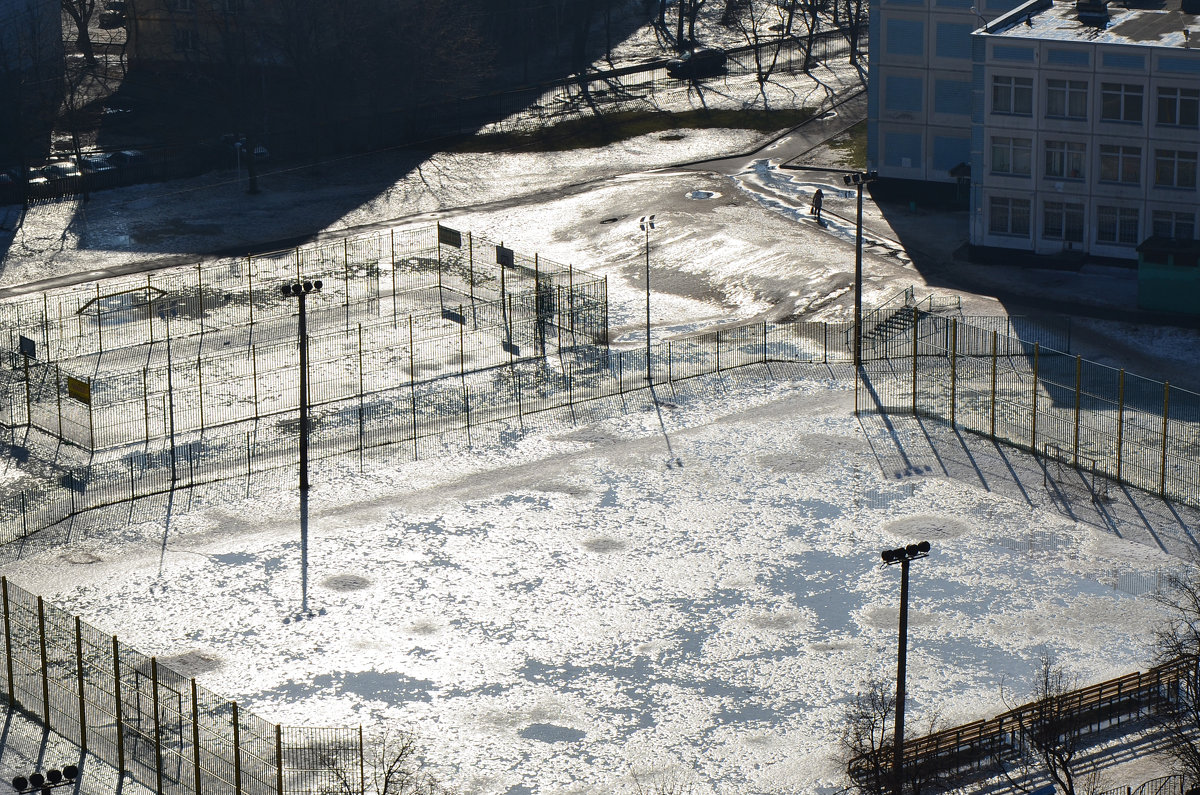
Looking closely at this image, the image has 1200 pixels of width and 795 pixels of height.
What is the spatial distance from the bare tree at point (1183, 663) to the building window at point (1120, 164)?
30.8 meters

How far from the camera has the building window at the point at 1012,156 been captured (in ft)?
265

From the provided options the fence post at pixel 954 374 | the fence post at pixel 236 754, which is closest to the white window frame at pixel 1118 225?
the fence post at pixel 954 374

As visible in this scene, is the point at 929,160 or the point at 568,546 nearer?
the point at 568,546

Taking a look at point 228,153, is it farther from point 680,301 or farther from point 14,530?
point 14,530

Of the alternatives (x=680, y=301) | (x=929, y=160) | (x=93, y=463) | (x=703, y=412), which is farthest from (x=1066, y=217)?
(x=93, y=463)

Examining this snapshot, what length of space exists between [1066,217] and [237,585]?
44244 mm

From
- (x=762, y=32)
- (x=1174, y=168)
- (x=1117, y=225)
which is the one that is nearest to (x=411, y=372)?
(x=1117, y=225)

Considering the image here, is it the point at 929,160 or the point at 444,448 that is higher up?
the point at 929,160

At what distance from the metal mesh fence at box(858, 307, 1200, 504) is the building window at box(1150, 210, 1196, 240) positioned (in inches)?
460

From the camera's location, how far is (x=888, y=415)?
212 ft

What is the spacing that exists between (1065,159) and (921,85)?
1296cm

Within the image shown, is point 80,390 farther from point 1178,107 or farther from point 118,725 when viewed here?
point 1178,107

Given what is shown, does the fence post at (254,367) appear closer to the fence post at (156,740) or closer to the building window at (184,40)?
the fence post at (156,740)

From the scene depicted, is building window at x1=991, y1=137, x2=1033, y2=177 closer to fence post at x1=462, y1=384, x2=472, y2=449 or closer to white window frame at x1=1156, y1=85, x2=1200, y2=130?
white window frame at x1=1156, y1=85, x2=1200, y2=130
